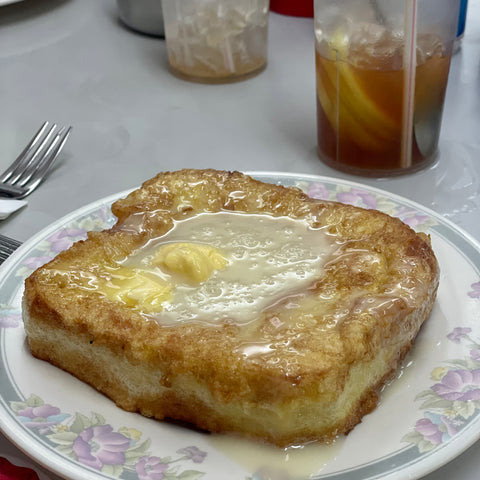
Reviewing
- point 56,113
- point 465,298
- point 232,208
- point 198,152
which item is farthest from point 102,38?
point 465,298

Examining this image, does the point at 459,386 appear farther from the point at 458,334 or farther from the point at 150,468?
the point at 150,468

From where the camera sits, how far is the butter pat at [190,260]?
4.05ft

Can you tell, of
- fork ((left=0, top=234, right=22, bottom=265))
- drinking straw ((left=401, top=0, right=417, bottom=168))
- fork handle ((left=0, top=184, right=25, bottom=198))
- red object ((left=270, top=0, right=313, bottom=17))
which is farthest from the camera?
red object ((left=270, top=0, right=313, bottom=17))

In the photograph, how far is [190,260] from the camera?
4.07 ft

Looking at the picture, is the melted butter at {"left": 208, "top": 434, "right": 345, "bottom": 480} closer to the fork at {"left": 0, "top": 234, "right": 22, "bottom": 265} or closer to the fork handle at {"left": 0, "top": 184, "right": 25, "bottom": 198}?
the fork at {"left": 0, "top": 234, "right": 22, "bottom": 265}

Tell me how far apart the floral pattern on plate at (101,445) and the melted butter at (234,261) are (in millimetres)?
177

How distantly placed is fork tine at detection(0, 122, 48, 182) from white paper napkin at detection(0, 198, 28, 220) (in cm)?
13

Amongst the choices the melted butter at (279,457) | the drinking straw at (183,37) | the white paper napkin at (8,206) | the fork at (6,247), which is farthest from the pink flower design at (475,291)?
the drinking straw at (183,37)

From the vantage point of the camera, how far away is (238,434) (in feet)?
3.57

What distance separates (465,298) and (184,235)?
471 mm

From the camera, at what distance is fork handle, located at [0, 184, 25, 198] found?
75.3 inches

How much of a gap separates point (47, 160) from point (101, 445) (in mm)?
1115

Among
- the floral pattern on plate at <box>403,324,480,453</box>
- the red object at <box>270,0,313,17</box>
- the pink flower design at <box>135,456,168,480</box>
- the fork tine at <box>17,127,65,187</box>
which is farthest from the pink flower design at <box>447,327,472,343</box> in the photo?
the red object at <box>270,0,313,17</box>

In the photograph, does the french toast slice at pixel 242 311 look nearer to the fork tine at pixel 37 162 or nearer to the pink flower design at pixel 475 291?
the pink flower design at pixel 475 291
